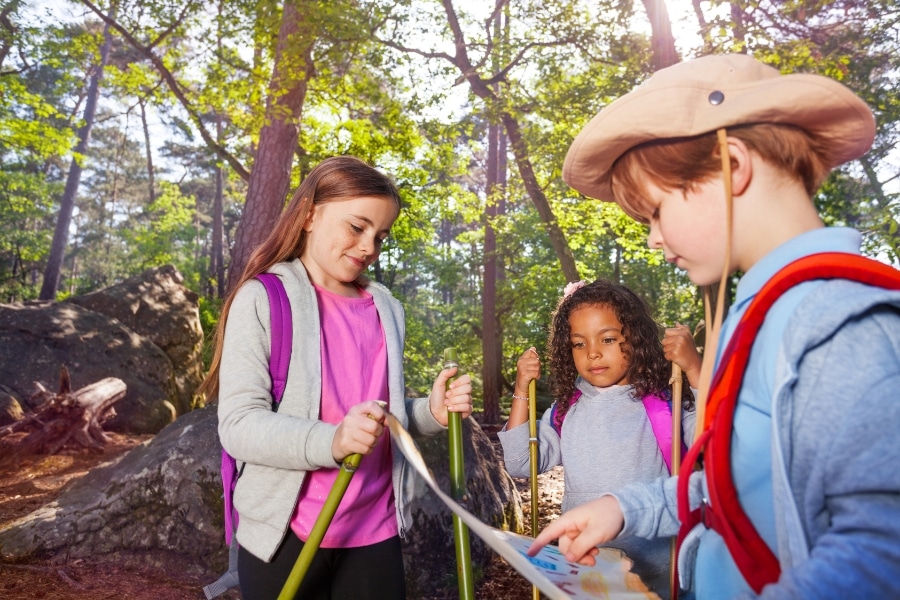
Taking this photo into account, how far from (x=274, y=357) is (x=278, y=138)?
24.1 feet

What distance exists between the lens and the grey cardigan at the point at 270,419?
5.67 ft

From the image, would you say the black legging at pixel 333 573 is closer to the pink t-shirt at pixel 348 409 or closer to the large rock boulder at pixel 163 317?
the pink t-shirt at pixel 348 409

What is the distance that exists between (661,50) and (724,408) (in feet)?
21.7

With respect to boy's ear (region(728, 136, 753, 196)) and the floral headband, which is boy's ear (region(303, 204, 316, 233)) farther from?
boy's ear (region(728, 136, 753, 196))

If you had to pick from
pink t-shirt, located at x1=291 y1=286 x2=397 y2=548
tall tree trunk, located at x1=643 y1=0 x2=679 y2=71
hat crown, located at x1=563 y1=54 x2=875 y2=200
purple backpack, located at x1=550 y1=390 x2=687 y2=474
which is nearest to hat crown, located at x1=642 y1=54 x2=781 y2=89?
hat crown, located at x1=563 y1=54 x2=875 y2=200

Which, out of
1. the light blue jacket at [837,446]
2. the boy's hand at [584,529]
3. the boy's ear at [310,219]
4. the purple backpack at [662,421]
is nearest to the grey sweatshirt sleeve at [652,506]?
the boy's hand at [584,529]

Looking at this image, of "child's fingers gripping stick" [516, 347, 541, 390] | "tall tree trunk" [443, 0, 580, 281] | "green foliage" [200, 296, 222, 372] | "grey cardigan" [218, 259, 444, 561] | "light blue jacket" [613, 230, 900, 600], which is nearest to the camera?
"light blue jacket" [613, 230, 900, 600]

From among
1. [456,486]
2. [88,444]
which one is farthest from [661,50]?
[88,444]

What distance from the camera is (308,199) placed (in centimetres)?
226

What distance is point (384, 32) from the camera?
9867 mm

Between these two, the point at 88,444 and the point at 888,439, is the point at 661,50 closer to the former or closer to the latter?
the point at 888,439

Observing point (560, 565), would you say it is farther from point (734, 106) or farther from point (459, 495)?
point (734, 106)

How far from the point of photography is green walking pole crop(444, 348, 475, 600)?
181 cm

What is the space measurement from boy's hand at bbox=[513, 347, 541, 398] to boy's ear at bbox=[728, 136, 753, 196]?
155cm
